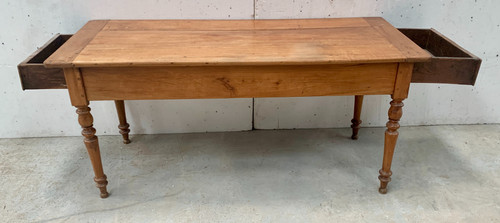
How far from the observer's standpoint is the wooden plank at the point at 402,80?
1829 mm

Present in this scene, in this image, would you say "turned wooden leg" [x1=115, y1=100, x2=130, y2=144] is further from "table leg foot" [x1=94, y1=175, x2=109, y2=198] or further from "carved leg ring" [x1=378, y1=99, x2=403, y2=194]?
"carved leg ring" [x1=378, y1=99, x2=403, y2=194]

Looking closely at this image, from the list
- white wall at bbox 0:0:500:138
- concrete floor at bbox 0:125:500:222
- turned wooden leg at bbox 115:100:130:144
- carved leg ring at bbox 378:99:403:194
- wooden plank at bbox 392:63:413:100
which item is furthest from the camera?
turned wooden leg at bbox 115:100:130:144

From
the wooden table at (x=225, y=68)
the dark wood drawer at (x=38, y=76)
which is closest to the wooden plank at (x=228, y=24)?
the wooden table at (x=225, y=68)

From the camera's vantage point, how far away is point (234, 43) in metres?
1.96

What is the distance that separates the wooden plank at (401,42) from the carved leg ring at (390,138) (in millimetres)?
233

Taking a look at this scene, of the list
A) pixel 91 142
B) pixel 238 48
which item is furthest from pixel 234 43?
pixel 91 142

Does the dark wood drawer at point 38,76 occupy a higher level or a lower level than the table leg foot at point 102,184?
higher

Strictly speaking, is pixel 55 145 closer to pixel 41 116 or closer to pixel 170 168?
pixel 41 116

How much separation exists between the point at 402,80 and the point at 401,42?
221mm

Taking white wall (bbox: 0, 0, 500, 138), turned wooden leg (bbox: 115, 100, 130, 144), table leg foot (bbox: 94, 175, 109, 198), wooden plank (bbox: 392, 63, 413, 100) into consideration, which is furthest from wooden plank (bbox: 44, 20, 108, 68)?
wooden plank (bbox: 392, 63, 413, 100)

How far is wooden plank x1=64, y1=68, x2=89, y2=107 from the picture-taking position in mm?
1764

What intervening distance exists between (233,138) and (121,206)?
34.8 inches

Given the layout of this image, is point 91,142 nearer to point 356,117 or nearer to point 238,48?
point 238,48

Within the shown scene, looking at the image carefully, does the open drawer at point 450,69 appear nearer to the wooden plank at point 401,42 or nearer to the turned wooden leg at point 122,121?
the wooden plank at point 401,42
